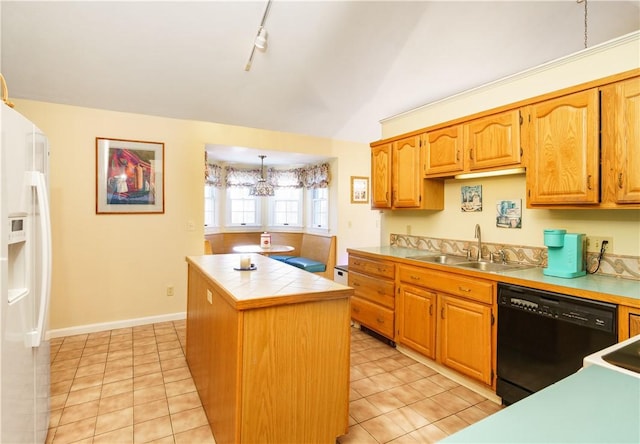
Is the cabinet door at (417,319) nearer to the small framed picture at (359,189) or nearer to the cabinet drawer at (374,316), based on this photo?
the cabinet drawer at (374,316)

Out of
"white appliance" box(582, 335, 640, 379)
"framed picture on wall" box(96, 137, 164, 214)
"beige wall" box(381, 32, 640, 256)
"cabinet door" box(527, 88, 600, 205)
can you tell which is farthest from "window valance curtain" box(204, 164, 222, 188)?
"white appliance" box(582, 335, 640, 379)

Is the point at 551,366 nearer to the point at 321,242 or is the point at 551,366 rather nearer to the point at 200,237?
the point at 200,237

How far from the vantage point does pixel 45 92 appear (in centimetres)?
330

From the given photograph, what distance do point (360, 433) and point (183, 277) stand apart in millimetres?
2909

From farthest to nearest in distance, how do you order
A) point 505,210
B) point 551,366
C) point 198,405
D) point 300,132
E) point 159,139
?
point 300,132 < point 159,139 < point 505,210 < point 198,405 < point 551,366

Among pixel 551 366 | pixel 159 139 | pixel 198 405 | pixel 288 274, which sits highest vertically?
pixel 159 139

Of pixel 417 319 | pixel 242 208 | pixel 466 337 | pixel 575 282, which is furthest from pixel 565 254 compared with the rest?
pixel 242 208

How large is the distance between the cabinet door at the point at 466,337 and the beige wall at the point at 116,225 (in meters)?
3.03

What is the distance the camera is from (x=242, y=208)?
22.2 feet

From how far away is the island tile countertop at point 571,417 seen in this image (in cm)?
61

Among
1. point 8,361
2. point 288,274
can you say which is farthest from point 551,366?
point 8,361

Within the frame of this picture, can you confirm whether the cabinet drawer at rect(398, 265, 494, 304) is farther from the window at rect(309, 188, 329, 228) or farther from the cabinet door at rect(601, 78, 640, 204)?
the window at rect(309, 188, 329, 228)

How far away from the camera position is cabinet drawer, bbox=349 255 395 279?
318 centimetres

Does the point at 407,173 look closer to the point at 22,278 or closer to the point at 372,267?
the point at 372,267
